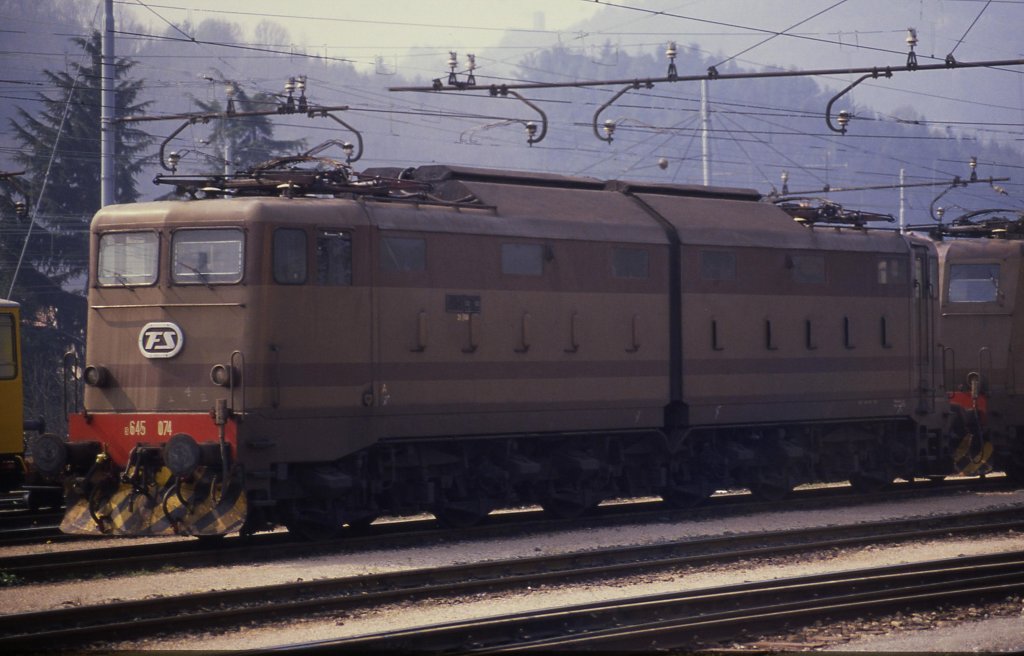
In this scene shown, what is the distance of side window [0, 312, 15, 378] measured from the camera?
2338 cm

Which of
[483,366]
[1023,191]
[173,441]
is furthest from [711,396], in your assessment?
[1023,191]

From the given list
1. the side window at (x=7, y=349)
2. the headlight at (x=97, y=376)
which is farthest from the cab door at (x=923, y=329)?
the side window at (x=7, y=349)

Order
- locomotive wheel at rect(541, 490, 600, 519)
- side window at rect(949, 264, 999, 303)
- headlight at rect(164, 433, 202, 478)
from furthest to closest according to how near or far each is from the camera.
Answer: side window at rect(949, 264, 999, 303) < locomotive wheel at rect(541, 490, 600, 519) < headlight at rect(164, 433, 202, 478)

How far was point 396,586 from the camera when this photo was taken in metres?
13.6

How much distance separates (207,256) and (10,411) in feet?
29.1

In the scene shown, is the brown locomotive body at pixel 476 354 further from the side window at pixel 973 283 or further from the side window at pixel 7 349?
the side window at pixel 7 349

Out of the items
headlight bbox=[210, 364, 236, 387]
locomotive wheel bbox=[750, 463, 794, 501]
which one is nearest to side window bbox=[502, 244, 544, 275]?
headlight bbox=[210, 364, 236, 387]

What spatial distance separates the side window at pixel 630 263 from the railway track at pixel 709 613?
6720 mm

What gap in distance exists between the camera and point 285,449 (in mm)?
15852

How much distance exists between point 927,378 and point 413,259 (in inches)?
447

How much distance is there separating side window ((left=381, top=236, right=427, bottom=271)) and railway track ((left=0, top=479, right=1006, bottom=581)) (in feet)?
11.4

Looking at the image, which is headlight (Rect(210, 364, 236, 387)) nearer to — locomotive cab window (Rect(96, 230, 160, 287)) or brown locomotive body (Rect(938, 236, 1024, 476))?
locomotive cab window (Rect(96, 230, 160, 287))

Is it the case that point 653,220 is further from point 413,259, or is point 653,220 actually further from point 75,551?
point 75,551

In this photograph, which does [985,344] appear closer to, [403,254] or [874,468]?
[874,468]
